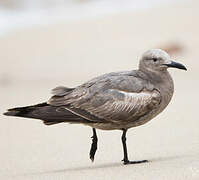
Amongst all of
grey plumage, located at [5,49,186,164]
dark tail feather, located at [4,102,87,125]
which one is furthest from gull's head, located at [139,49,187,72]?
dark tail feather, located at [4,102,87,125]

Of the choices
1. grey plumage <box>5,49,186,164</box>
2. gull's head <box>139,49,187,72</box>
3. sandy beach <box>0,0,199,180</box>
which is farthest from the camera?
gull's head <box>139,49,187,72</box>

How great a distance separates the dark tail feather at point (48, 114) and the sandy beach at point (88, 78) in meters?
0.53

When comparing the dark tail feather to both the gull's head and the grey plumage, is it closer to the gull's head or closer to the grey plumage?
the grey plumage

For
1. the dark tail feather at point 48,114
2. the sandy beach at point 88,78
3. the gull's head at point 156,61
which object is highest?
the gull's head at point 156,61

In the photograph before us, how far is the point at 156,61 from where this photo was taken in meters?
7.57

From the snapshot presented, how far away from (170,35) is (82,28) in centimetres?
339

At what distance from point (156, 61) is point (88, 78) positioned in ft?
20.2

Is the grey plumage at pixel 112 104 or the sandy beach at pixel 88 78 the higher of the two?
the grey plumage at pixel 112 104

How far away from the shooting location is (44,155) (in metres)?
8.13

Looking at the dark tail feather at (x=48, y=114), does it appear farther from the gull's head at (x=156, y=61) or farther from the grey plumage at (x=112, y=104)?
the gull's head at (x=156, y=61)

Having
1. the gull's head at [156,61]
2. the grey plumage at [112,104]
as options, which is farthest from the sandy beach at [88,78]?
the gull's head at [156,61]

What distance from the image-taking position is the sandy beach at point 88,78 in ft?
23.4

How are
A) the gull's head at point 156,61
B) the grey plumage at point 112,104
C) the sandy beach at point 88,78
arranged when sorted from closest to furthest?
the sandy beach at point 88,78 < the grey plumage at point 112,104 < the gull's head at point 156,61

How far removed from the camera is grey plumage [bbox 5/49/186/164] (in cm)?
727
